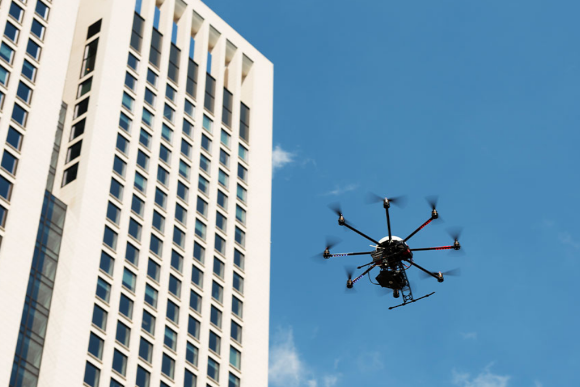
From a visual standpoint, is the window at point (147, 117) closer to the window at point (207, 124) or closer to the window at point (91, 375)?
the window at point (207, 124)

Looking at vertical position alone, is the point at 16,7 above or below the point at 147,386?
above

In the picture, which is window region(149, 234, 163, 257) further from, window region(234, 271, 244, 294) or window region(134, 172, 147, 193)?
window region(234, 271, 244, 294)

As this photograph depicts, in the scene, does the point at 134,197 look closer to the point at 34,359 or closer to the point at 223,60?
the point at 34,359

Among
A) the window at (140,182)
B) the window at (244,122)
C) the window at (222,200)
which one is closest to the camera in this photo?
the window at (140,182)

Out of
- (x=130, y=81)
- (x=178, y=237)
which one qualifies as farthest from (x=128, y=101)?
(x=178, y=237)

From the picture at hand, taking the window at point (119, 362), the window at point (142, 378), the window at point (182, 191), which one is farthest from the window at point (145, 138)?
the window at point (142, 378)

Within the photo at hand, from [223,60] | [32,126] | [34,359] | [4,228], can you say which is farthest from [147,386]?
[223,60]

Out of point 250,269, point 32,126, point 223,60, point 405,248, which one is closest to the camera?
point 405,248
